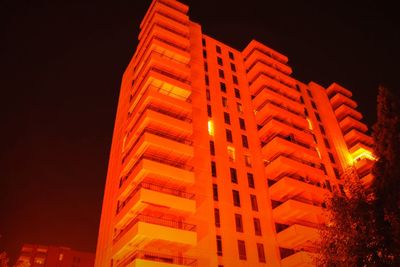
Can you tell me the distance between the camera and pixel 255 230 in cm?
3644

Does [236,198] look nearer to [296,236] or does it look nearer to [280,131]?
[296,236]

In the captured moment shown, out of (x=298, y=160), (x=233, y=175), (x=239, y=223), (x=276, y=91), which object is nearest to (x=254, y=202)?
(x=233, y=175)

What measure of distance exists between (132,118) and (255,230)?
1725 centimetres

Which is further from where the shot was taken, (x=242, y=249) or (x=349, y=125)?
(x=349, y=125)

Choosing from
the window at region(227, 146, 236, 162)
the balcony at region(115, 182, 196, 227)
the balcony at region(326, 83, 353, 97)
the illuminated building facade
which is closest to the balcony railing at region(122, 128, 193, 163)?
the window at region(227, 146, 236, 162)

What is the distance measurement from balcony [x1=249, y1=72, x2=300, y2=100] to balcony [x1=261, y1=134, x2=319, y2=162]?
7.86 m

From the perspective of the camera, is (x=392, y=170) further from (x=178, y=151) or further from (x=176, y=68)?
(x=176, y=68)

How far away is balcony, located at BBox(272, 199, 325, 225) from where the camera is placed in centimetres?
3809

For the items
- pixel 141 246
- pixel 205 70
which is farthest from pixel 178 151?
pixel 205 70

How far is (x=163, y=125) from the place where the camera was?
124 ft

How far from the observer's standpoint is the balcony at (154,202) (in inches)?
1249

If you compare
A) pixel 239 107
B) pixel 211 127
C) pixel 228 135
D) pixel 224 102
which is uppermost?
pixel 239 107

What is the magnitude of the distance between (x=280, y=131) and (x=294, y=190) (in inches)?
325

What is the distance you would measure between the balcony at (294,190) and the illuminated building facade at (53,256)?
91933mm
